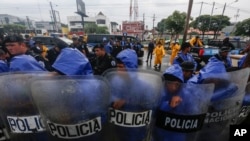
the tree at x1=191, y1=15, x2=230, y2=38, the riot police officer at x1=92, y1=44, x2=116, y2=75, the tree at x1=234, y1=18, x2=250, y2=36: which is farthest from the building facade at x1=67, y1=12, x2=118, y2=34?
the riot police officer at x1=92, y1=44, x2=116, y2=75

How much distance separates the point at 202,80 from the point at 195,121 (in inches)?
16.3

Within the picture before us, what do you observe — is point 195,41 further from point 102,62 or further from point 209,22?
point 209,22

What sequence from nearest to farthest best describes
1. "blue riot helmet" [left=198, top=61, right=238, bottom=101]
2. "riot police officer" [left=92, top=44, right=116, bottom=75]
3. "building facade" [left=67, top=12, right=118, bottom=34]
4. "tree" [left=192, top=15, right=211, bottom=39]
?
"blue riot helmet" [left=198, top=61, right=238, bottom=101] < "riot police officer" [left=92, top=44, right=116, bottom=75] < "tree" [left=192, top=15, right=211, bottom=39] < "building facade" [left=67, top=12, right=118, bottom=34]

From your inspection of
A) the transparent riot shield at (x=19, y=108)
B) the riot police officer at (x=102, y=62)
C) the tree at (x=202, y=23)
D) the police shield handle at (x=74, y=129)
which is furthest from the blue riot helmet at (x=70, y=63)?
the tree at (x=202, y=23)

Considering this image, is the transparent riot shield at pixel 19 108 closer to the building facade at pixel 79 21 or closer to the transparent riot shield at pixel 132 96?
the transparent riot shield at pixel 132 96

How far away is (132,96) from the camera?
1.43m

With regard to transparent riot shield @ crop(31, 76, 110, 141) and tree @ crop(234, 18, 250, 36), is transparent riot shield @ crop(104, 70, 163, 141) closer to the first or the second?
transparent riot shield @ crop(31, 76, 110, 141)

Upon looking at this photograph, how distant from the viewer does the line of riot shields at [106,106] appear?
126cm

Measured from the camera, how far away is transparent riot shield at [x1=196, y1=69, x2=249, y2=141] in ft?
6.09

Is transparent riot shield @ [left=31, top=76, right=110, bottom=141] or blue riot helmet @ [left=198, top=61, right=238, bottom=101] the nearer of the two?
transparent riot shield @ [left=31, top=76, right=110, bottom=141]

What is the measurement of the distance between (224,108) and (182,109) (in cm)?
57

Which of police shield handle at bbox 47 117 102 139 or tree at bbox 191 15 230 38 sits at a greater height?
police shield handle at bbox 47 117 102 139

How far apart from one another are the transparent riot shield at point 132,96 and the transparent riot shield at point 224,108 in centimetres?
75

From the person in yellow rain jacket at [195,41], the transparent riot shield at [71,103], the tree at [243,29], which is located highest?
the transparent riot shield at [71,103]
